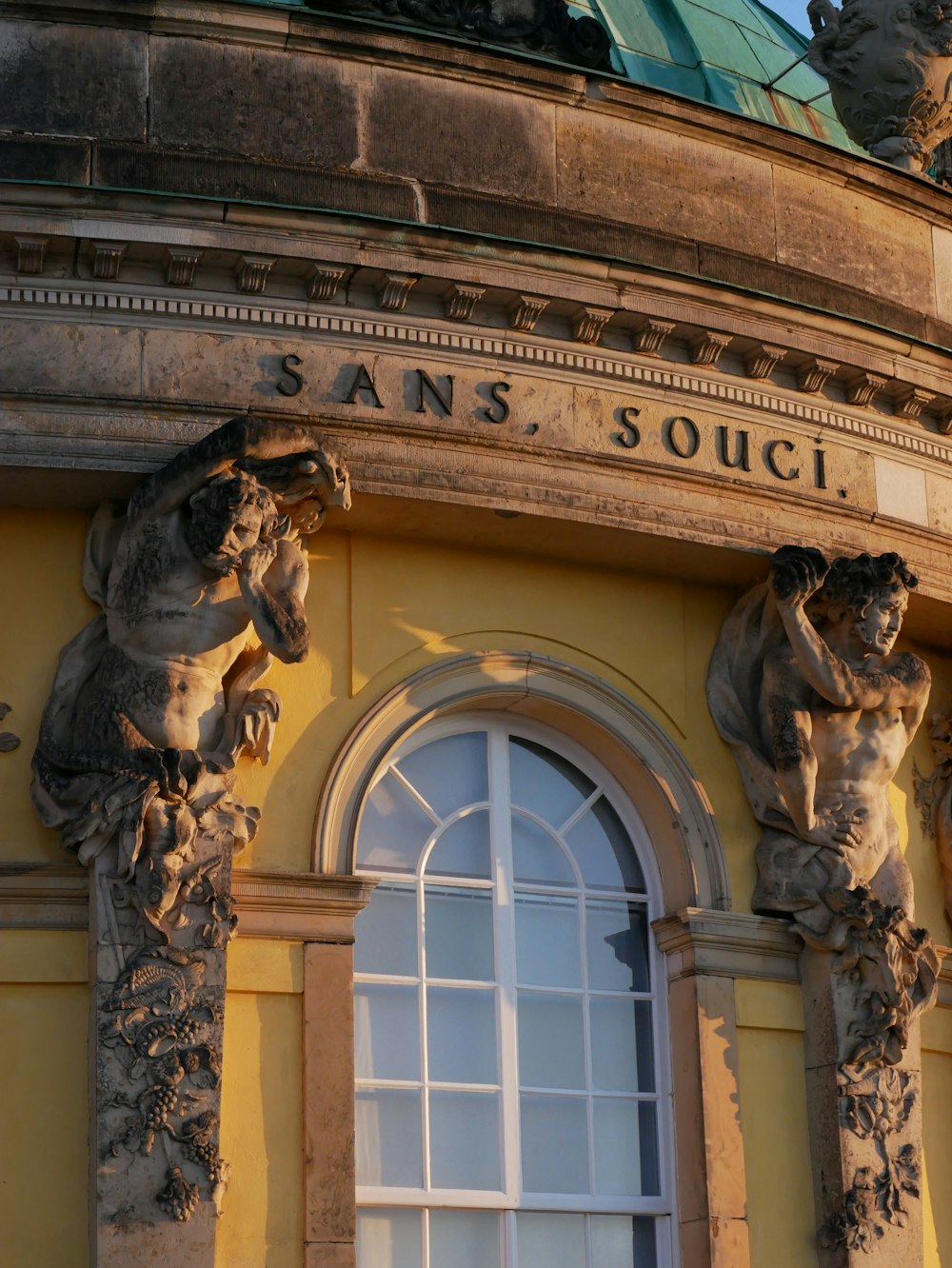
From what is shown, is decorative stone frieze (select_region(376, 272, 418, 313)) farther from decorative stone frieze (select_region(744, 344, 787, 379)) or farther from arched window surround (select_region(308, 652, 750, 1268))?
decorative stone frieze (select_region(744, 344, 787, 379))

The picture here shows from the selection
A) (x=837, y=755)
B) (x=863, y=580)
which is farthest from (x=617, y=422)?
(x=837, y=755)

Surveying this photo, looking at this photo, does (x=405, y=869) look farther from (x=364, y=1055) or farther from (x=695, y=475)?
(x=695, y=475)

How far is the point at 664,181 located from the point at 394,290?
253 cm

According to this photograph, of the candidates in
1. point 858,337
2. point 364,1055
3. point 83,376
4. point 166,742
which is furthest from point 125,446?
point 858,337

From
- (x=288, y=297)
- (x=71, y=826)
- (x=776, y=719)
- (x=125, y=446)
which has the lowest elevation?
(x=71, y=826)

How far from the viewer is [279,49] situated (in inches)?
628

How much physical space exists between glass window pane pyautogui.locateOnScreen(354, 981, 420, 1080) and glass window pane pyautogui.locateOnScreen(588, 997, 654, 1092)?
46.9 inches

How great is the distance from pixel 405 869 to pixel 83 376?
3.44 meters

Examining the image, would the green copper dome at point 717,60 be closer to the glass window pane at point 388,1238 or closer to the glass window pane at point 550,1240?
the glass window pane at point 550,1240

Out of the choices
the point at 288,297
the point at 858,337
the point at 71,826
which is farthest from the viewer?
the point at 858,337

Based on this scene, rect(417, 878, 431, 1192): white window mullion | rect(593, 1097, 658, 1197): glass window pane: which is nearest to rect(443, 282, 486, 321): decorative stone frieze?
rect(417, 878, 431, 1192): white window mullion

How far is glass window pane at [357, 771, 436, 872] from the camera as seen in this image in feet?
51.0

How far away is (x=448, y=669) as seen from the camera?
1566 cm

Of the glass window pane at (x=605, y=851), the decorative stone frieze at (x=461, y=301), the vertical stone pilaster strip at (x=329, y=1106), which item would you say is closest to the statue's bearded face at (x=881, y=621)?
the glass window pane at (x=605, y=851)
